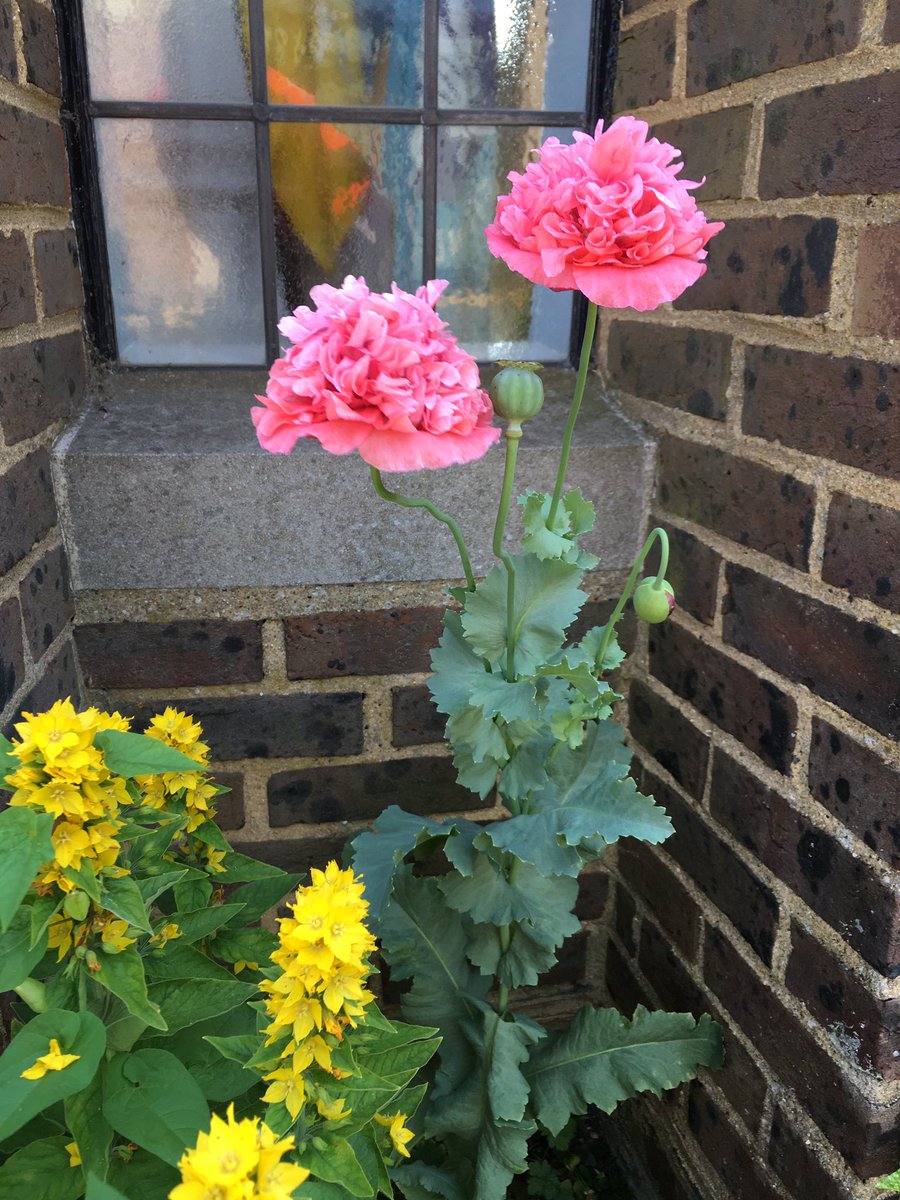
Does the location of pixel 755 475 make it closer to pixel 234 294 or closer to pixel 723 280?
pixel 723 280

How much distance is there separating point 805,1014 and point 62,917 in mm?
728

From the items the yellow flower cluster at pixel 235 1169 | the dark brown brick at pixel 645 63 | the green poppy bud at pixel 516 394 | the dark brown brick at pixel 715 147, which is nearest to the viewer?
the yellow flower cluster at pixel 235 1169

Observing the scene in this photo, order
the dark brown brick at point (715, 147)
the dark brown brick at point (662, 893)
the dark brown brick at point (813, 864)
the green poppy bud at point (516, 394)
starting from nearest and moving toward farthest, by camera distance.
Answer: the green poppy bud at point (516, 394) < the dark brown brick at point (813, 864) < the dark brown brick at point (715, 147) < the dark brown brick at point (662, 893)

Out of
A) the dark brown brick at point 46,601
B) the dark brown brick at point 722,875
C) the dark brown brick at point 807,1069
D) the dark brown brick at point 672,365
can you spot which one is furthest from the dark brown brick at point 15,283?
the dark brown brick at point 807,1069

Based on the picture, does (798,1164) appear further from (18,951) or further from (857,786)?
(18,951)

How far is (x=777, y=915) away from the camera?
101 cm

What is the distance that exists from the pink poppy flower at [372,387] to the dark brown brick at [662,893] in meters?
0.76

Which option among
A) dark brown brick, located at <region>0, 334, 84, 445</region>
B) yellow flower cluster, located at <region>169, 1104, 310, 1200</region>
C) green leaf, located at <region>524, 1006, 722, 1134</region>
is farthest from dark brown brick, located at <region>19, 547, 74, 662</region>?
green leaf, located at <region>524, 1006, 722, 1134</region>

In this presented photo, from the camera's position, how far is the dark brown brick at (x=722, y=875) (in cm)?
104

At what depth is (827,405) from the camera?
0.88 meters

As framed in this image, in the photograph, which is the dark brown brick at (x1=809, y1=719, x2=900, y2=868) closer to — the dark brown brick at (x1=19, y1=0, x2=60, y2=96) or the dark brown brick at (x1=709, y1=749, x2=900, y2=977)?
the dark brown brick at (x1=709, y1=749, x2=900, y2=977)

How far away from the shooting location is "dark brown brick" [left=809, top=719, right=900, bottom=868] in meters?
0.84

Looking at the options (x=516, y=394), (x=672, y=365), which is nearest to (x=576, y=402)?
(x=516, y=394)

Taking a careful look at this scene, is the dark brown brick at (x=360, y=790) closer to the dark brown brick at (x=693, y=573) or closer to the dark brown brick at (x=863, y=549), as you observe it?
the dark brown brick at (x=693, y=573)
